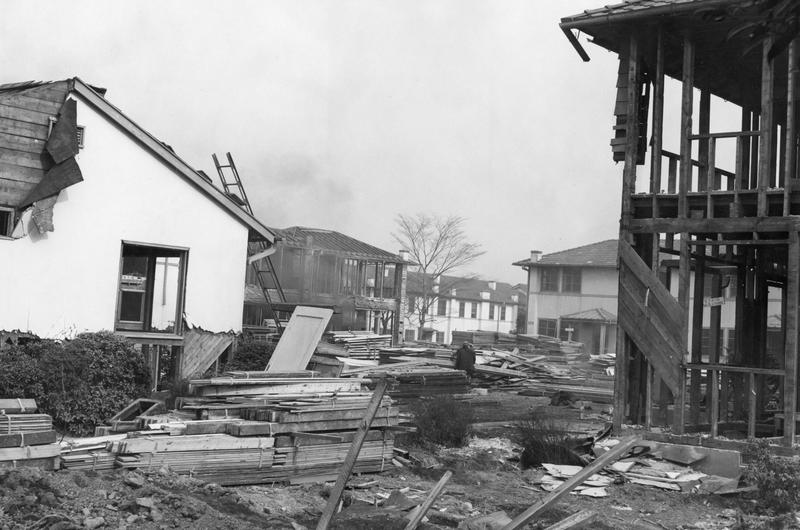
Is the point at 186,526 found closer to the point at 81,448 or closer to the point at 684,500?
the point at 81,448

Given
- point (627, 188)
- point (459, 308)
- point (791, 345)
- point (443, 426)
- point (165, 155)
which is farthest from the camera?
point (459, 308)

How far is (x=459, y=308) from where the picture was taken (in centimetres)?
7681

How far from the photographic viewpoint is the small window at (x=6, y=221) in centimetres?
1587

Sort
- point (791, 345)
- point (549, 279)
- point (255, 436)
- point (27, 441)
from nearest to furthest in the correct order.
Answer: point (27, 441) → point (255, 436) → point (791, 345) → point (549, 279)

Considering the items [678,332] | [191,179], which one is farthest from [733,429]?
[191,179]

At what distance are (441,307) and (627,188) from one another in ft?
198

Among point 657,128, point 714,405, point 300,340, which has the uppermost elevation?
point 657,128

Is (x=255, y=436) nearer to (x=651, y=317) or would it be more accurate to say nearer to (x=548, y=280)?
(x=651, y=317)

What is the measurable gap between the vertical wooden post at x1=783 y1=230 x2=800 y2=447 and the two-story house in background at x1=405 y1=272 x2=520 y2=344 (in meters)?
55.0

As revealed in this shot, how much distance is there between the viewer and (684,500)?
1130 centimetres

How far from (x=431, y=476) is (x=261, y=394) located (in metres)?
2.89

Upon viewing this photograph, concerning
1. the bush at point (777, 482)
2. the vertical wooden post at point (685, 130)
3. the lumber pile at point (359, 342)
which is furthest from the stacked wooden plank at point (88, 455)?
the lumber pile at point (359, 342)

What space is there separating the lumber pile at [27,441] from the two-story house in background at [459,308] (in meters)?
57.5

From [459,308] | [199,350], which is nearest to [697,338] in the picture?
[199,350]
